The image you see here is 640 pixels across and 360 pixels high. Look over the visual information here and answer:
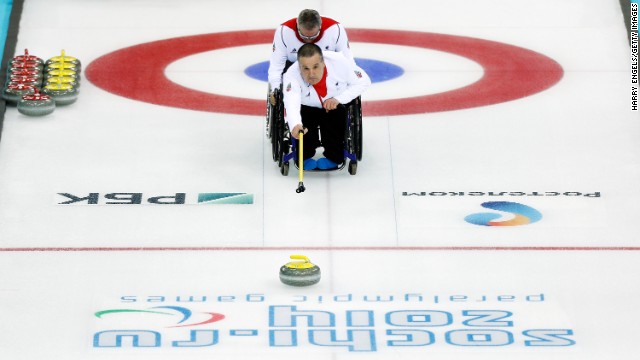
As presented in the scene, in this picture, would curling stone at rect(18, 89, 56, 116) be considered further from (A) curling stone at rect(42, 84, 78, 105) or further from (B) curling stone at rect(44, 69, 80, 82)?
(B) curling stone at rect(44, 69, 80, 82)

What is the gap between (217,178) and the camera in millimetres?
10742

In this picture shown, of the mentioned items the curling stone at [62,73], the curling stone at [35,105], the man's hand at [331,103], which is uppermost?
the curling stone at [62,73]

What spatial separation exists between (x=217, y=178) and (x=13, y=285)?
211cm

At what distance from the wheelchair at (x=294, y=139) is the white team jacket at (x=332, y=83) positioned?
0.42 feet

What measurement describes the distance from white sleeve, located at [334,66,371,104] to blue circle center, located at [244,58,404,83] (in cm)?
226

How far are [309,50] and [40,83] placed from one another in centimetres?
282

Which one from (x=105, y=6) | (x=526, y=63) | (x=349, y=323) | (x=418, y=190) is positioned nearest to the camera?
(x=349, y=323)

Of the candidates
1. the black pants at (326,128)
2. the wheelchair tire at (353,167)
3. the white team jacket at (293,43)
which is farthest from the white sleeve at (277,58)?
the wheelchair tire at (353,167)

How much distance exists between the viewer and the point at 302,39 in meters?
10.7

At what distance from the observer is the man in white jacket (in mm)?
10492

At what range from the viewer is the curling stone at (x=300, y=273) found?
8.94 m

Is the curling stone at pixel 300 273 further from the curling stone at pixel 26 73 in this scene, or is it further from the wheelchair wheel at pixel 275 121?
the curling stone at pixel 26 73

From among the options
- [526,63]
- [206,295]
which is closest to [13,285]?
[206,295]

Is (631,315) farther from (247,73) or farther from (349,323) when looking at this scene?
(247,73)
